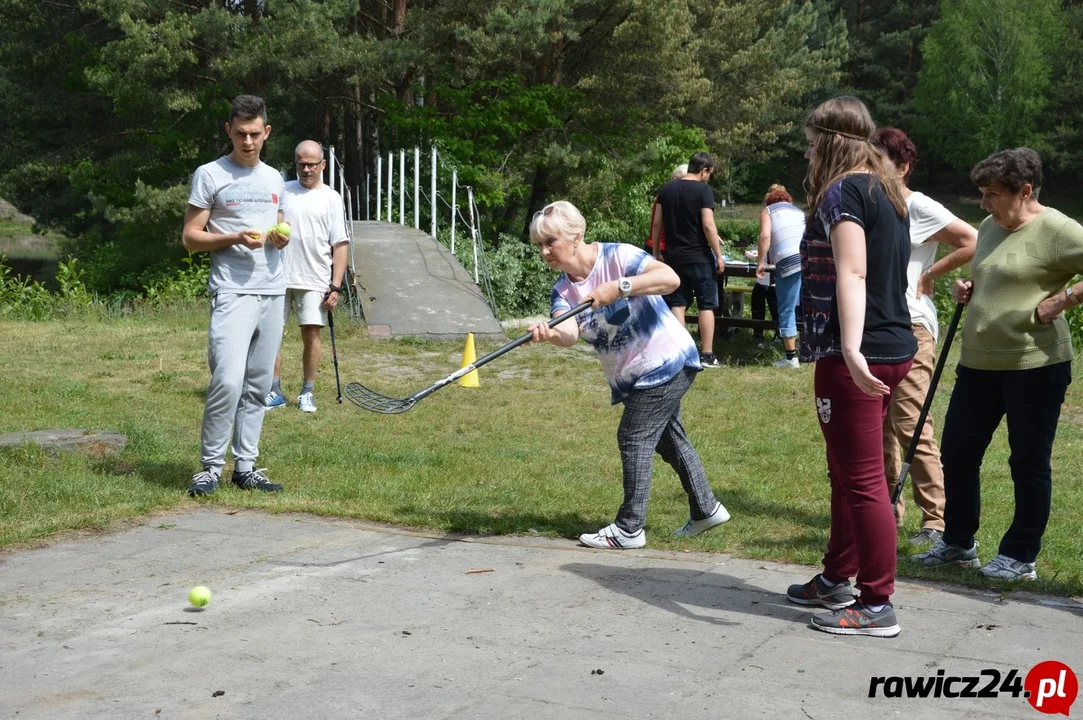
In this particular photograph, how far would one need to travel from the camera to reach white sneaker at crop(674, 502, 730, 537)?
17.9 feet

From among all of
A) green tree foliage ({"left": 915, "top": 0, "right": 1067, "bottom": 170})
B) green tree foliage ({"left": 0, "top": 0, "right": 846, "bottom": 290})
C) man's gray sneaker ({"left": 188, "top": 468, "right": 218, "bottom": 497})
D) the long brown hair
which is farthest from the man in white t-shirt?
green tree foliage ({"left": 915, "top": 0, "right": 1067, "bottom": 170})

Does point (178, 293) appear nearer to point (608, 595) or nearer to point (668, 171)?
point (668, 171)

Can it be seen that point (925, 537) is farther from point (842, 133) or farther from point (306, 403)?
point (306, 403)

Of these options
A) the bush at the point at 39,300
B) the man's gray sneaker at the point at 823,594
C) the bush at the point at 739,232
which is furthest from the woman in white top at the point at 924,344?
the bush at the point at 739,232

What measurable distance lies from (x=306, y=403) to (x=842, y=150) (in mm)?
5579

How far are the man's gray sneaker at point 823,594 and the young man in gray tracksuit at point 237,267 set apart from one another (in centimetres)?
304

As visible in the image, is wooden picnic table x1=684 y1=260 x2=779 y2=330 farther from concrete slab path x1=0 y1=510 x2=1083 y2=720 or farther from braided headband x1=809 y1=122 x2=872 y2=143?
braided headband x1=809 y1=122 x2=872 y2=143

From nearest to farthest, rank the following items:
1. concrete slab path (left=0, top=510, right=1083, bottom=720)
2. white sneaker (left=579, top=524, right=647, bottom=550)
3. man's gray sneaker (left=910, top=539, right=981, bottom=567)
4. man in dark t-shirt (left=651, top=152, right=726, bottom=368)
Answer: concrete slab path (left=0, top=510, right=1083, bottom=720) < man's gray sneaker (left=910, top=539, right=981, bottom=567) < white sneaker (left=579, top=524, right=647, bottom=550) < man in dark t-shirt (left=651, top=152, right=726, bottom=368)

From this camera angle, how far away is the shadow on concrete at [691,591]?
435 cm

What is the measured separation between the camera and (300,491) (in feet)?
20.7

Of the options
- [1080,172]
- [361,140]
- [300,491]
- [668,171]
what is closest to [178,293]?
[361,140]

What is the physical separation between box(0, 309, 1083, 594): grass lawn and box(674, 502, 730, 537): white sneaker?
0.19 ft

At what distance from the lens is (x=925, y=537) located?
5535mm

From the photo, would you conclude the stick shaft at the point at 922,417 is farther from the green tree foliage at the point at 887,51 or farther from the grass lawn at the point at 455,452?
the green tree foliage at the point at 887,51
